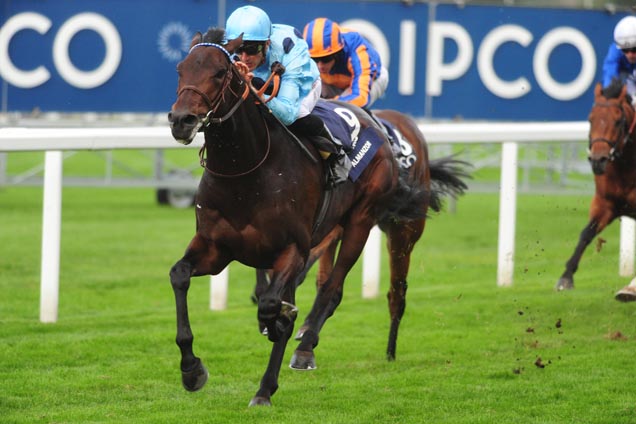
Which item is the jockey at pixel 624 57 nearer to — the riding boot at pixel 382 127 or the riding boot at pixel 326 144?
the riding boot at pixel 382 127

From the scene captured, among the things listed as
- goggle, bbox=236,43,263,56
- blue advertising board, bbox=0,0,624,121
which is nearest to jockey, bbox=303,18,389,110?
goggle, bbox=236,43,263,56

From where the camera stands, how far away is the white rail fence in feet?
21.2

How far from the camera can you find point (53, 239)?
21.5 ft

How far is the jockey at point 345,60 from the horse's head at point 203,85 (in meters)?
1.89

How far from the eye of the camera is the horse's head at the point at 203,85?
4.10 meters

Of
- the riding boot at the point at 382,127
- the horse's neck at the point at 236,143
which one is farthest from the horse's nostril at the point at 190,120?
the riding boot at the point at 382,127

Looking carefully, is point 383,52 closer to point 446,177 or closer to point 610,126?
point 610,126

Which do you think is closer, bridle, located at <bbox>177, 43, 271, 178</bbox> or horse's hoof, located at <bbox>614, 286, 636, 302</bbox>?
bridle, located at <bbox>177, 43, 271, 178</bbox>

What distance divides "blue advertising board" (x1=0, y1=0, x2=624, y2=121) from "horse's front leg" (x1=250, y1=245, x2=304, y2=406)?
7.18 metres

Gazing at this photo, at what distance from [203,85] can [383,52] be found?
8.15 meters

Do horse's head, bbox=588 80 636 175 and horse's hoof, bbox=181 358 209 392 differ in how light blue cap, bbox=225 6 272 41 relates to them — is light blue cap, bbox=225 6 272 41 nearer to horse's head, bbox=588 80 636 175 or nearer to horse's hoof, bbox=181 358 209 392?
horse's hoof, bbox=181 358 209 392

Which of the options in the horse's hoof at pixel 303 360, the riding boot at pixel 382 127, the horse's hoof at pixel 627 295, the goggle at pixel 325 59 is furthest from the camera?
the horse's hoof at pixel 627 295

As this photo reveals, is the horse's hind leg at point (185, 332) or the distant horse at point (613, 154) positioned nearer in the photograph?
the horse's hind leg at point (185, 332)

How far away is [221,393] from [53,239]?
188cm
